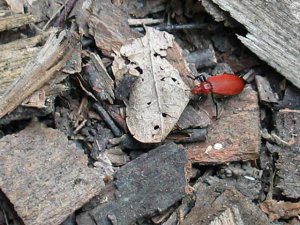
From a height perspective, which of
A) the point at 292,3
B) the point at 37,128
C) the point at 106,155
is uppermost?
the point at 292,3

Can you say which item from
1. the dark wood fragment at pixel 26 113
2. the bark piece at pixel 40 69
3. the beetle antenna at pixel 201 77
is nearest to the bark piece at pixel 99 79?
the bark piece at pixel 40 69

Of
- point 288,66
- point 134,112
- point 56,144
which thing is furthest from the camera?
point 288,66

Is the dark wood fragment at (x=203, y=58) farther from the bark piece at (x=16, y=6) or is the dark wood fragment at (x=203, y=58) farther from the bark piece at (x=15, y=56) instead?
the bark piece at (x=16, y=6)

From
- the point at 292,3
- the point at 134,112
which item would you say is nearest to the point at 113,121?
the point at 134,112

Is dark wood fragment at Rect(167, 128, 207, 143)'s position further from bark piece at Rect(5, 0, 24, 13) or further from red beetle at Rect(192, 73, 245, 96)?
bark piece at Rect(5, 0, 24, 13)

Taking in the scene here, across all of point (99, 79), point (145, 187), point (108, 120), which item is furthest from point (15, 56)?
point (145, 187)

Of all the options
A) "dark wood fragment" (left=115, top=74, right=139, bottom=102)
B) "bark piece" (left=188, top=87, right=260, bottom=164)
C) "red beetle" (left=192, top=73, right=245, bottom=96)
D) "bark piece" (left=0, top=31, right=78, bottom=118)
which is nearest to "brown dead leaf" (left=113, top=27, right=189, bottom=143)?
"dark wood fragment" (left=115, top=74, right=139, bottom=102)

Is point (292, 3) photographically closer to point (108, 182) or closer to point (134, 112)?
point (134, 112)
